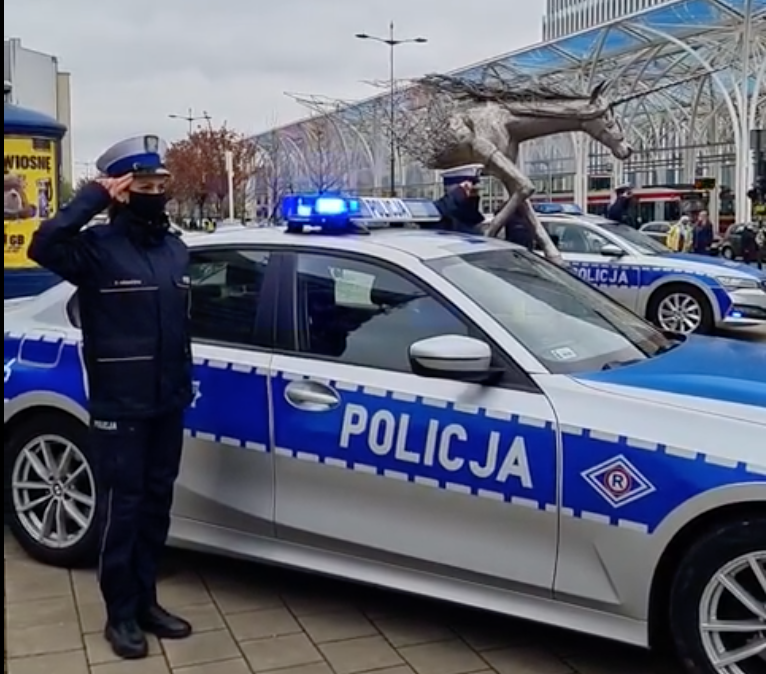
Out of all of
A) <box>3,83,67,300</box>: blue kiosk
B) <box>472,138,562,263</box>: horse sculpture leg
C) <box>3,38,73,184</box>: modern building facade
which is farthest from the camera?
<box>3,38,73,184</box>: modern building facade

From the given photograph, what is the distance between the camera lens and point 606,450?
3508mm

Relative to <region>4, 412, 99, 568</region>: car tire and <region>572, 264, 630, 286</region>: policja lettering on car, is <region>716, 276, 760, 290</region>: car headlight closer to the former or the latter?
<region>572, 264, 630, 286</region>: policja lettering on car

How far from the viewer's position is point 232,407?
14.0 ft

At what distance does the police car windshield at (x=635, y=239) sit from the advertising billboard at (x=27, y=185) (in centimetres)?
777

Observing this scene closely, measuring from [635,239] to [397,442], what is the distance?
11424mm

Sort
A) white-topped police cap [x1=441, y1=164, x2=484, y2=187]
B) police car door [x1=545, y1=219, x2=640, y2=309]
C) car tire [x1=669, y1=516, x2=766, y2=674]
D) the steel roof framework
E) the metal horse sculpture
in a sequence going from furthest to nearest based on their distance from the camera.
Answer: the steel roof framework < police car door [x1=545, y1=219, x2=640, y2=309] < the metal horse sculpture < white-topped police cap [x1=441, y1=164, x2=484, y2=187] < car tire [x1=669, y1=516, x2=766, y2=674]

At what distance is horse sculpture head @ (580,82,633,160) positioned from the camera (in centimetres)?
1334

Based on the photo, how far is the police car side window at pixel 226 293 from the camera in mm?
4426

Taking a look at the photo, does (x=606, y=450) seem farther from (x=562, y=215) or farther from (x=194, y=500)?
(x=562, y=215)

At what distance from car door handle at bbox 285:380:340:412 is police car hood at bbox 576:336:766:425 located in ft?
3.03

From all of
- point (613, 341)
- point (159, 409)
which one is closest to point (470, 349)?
point (613, 341)

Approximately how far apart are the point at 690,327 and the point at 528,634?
10.3 metres

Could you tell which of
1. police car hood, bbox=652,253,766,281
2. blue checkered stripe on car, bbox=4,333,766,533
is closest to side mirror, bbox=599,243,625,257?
police car hood, bbox=652,253,766,281

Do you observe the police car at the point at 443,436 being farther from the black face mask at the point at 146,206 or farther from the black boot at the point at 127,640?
the black face mask at the point at 146,206
